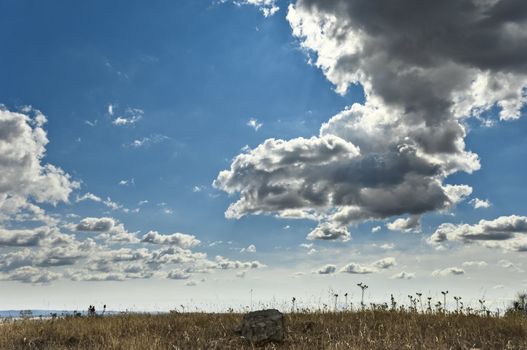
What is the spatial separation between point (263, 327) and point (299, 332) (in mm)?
1417

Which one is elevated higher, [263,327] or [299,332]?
[263,327]

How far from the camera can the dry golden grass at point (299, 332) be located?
41.7 feet

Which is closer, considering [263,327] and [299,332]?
[263,327]

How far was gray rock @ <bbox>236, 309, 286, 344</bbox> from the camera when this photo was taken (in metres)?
13.2

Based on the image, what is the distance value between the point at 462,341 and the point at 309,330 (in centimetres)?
404

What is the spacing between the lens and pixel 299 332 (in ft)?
46.8

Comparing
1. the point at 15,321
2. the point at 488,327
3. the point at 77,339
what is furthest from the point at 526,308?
the point at 15,321

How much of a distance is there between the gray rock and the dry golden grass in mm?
250

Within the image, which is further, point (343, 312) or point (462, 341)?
point (343, 312)

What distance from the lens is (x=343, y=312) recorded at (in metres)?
17.0

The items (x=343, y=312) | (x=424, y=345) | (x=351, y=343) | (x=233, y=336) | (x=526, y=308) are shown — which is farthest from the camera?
(x=526, y=308)

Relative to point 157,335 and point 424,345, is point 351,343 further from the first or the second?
point 157,335

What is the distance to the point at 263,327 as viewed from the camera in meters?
13.4

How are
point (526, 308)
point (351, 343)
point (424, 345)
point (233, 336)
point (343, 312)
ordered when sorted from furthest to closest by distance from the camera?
point (526, 308) < point (343, 312) < point (233, 336) < point (351, 343) < point (424, 345)
